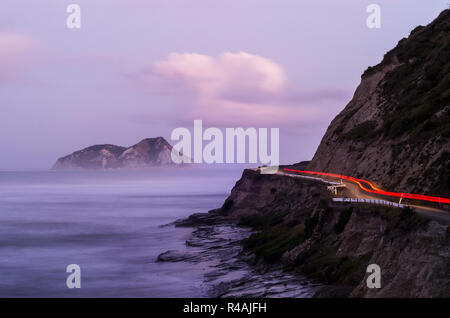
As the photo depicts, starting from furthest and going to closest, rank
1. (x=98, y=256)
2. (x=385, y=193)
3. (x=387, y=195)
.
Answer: (x=98, y=256), (x=385, y=193), (x=387, y=195)

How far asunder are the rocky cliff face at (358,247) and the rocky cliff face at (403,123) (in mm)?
5816

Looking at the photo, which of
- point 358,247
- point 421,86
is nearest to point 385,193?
point 358,247

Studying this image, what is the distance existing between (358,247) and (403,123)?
2118 centimetres

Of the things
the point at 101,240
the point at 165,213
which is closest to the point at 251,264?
the point at 101,240

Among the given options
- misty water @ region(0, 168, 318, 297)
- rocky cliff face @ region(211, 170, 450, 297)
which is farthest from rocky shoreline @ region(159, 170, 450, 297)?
misty water @ region(0, 168, 318, 297)

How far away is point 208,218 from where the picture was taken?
7788 cm

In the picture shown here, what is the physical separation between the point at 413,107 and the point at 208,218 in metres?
35.0

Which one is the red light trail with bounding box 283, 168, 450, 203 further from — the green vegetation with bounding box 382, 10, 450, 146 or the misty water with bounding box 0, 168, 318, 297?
the misty water with bounding box 0, 168, 318, 297

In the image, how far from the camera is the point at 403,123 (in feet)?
160

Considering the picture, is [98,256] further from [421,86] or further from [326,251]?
[421,86]

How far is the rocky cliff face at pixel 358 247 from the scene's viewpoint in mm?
20547

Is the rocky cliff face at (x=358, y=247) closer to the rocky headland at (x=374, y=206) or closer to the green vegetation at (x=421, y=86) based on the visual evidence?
the rocky headland at (x=374, y=206)

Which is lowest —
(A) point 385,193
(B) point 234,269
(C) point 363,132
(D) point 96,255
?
(D) point 96,255

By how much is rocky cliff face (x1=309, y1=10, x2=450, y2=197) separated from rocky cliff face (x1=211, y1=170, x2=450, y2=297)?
5816 millimetres
